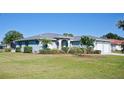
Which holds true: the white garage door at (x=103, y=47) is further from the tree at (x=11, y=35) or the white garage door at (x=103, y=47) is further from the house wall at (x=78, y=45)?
the tree at (x=11, y=35)

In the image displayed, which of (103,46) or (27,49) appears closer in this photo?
(103,46)

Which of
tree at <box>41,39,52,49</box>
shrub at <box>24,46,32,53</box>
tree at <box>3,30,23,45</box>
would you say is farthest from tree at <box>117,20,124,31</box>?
shrub at <box>24,46,32,53</box>

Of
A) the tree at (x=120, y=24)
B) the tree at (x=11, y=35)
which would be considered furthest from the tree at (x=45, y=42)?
the tree at (x=120, y=24)

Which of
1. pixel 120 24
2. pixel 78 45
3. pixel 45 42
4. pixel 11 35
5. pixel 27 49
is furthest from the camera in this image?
pixel 27 49

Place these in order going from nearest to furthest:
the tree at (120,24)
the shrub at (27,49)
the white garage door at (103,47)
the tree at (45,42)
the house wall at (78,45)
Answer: the tree at (120,24)
the house wall at (78,45)
the white garage door at (103,47)
the tree at (45,42)
the shrub at (27,49)

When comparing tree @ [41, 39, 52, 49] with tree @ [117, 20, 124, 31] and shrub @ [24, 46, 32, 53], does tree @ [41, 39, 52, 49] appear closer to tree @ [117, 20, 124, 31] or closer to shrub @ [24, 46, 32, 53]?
shrub @ [24, 46, 32, 53]

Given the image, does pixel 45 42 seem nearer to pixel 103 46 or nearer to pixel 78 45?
pixel 78 45

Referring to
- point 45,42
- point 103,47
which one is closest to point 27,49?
point 45,42

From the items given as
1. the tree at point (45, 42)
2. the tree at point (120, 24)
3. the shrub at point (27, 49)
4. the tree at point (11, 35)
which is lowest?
the shrub at point (27, 49)
